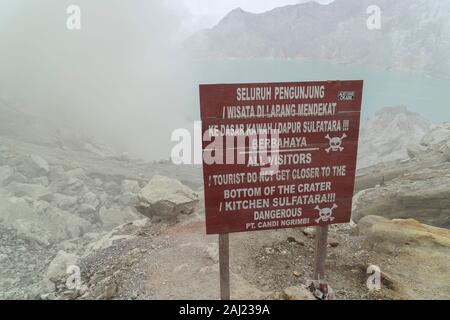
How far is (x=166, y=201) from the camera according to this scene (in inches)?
338

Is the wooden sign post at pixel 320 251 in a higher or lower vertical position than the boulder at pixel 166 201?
higher

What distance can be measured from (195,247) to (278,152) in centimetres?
356

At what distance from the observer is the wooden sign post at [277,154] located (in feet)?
12.1

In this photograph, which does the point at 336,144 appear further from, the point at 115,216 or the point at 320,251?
the point at 115,216

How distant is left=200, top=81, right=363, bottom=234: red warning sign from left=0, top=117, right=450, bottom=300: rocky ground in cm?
107

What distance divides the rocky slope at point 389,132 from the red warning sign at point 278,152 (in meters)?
34.1

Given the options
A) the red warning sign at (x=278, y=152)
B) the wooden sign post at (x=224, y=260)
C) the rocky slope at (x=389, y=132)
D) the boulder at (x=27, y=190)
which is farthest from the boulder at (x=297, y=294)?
the rocky slope at (x=389, y=132)

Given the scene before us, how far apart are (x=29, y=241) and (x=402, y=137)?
41.2 m

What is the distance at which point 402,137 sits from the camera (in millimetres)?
43531

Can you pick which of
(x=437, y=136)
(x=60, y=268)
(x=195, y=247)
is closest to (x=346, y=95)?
(x=195, y=247)

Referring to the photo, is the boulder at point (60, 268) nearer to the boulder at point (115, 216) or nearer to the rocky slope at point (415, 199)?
the boulder at point (115, 216)

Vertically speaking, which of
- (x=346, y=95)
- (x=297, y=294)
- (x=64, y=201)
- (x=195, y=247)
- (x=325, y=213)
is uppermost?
(x=346, y=95)

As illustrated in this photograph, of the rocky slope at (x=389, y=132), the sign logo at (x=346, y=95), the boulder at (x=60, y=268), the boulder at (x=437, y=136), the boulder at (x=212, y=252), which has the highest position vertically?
the sign logo at (x=346, y=95)

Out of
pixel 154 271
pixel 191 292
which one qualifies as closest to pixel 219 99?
pixel 191 292
